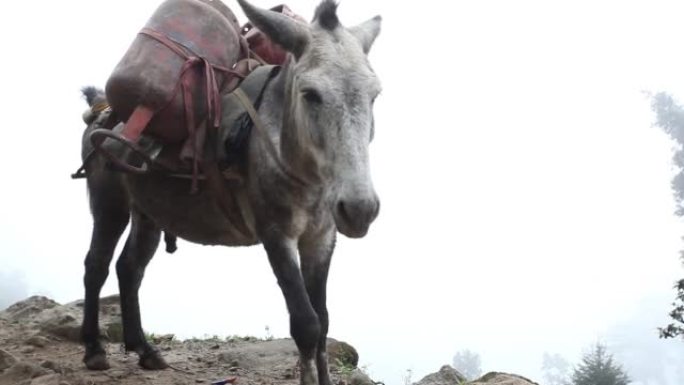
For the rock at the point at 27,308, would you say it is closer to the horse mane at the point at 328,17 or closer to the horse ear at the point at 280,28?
the horse ear at the point at 280,28

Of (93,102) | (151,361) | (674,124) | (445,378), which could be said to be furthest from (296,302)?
(674,124)

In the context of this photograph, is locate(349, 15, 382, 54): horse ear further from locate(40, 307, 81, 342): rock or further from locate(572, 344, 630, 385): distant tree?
locate(572, 344, 630, 385): distant tree

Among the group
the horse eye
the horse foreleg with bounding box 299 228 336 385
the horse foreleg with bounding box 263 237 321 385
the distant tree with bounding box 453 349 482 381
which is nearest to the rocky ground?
the horse foreleg with bounding box 299 228 336 385

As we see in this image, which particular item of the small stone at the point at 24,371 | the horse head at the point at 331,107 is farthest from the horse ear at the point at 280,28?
the small stone at the point at 24,371

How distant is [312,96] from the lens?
2738 millimetres

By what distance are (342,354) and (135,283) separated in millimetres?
1961

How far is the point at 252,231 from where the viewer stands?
351cm

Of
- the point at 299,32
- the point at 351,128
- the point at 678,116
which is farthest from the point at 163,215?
the point at 678,116

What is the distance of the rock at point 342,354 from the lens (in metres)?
5.18

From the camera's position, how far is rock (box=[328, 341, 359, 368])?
17.0 feet

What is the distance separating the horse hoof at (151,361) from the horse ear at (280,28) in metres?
3.00

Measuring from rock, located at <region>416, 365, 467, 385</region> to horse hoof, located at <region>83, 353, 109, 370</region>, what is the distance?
2627 mm

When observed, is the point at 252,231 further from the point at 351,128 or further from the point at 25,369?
the point at 25,369

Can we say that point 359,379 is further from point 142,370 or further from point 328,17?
point 328,17
